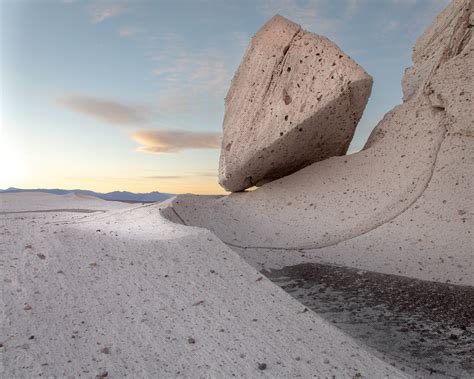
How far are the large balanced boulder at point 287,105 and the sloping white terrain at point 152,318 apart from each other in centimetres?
437

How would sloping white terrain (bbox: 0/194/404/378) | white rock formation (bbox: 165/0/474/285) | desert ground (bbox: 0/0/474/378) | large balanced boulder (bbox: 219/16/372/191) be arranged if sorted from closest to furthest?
sloping white terrain (bbox: 0/194/404/378)
desert ground (bbox: 0/0/474/378)
white rock formation (bbox: 165/0/474/285)
large balanced boulder (bbox: 219/16/372/191)

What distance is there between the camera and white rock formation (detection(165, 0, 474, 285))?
619 centimetres

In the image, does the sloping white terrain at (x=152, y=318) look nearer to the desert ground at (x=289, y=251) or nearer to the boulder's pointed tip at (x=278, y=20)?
the desert ground at (x=289, y=251)

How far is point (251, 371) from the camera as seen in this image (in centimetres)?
249

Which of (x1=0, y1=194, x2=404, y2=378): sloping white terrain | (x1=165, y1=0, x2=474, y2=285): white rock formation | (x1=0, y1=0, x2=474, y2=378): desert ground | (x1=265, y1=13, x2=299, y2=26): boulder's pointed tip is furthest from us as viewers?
(x1=265, y1=13, x2=299, y2=26): boulder's pointed tip

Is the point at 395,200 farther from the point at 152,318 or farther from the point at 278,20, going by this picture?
the point at 152,318

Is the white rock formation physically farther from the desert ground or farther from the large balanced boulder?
the large balanced boulder

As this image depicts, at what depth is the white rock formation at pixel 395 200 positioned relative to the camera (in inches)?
244

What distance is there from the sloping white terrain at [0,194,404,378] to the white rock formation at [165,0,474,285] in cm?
252

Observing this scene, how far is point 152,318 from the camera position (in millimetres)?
2920

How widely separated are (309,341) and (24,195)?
1341cm

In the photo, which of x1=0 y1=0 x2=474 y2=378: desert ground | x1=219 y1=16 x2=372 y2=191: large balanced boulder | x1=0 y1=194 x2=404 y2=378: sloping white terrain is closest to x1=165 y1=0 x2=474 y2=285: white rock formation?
x1=0 y1=0 x2=474 y2=378: desert ground

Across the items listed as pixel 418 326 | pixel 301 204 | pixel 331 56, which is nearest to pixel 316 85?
pixel 331 56

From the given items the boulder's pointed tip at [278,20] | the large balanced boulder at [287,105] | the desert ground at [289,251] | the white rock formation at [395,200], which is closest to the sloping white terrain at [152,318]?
the desert ground at [289,251]
